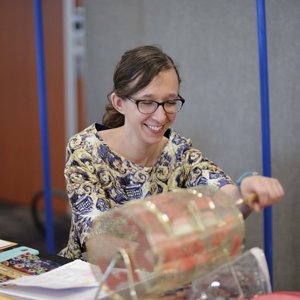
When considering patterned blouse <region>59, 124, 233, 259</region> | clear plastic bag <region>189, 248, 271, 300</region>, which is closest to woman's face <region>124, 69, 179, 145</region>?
patterned blouse <region>59, 124, 233, 259</region>

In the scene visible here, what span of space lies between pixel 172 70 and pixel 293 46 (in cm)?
84

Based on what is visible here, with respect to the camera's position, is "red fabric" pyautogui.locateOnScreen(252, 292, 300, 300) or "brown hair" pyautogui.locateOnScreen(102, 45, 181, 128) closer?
"red fabric" pyautogui.locateOnScreen(252, 292, 300, 300)

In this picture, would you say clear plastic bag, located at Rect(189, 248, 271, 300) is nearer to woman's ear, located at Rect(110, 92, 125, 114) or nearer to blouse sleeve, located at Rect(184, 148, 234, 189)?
blouse sleeve, located at Rect(184, 148, 234, 189)

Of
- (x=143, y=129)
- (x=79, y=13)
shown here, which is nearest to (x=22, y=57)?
(x=79, y=13)

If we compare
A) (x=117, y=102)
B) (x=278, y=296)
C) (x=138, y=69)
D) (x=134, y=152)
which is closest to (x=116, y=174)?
(x=134, y=152)

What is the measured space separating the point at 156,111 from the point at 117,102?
0.64 ft

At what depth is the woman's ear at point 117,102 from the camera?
168 centimetres

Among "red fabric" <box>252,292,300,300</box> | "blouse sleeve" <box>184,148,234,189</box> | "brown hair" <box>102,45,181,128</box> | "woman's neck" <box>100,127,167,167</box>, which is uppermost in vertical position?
"brown hair" <box>102,45,181,128</box>

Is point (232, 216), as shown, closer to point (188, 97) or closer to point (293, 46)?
point (293, 46)

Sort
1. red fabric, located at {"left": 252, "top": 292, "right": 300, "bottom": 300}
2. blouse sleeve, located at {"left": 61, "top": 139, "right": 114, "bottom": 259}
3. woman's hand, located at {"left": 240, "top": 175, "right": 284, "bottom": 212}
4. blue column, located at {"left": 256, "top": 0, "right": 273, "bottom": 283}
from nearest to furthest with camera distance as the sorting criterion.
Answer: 1. red fabric, located at {"left": 252, "top": 292, "right": 300, "bottom": 300}
2. woman's hand, located at {"left": 240, "top": 175, "right": 284, "bottom": 212}
3. blouse sleeve, located at {"left": 61, "top": 139, "right": 114, "bottom": 259}
4. blue column, located at {"left": 256, "top": 0, "right": 273, "bottom": 283}

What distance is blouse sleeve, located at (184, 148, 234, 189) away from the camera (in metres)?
1.70

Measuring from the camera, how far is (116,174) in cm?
171

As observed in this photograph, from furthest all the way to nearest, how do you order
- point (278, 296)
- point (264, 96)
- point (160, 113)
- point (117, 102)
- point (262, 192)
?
1. point (264, 96)
2. point (117, 102)
3. point (160, 113)
4. point (262, 192)
5. point (278, 296)

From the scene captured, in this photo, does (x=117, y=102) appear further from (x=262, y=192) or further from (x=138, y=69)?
(x=262, y=192)
